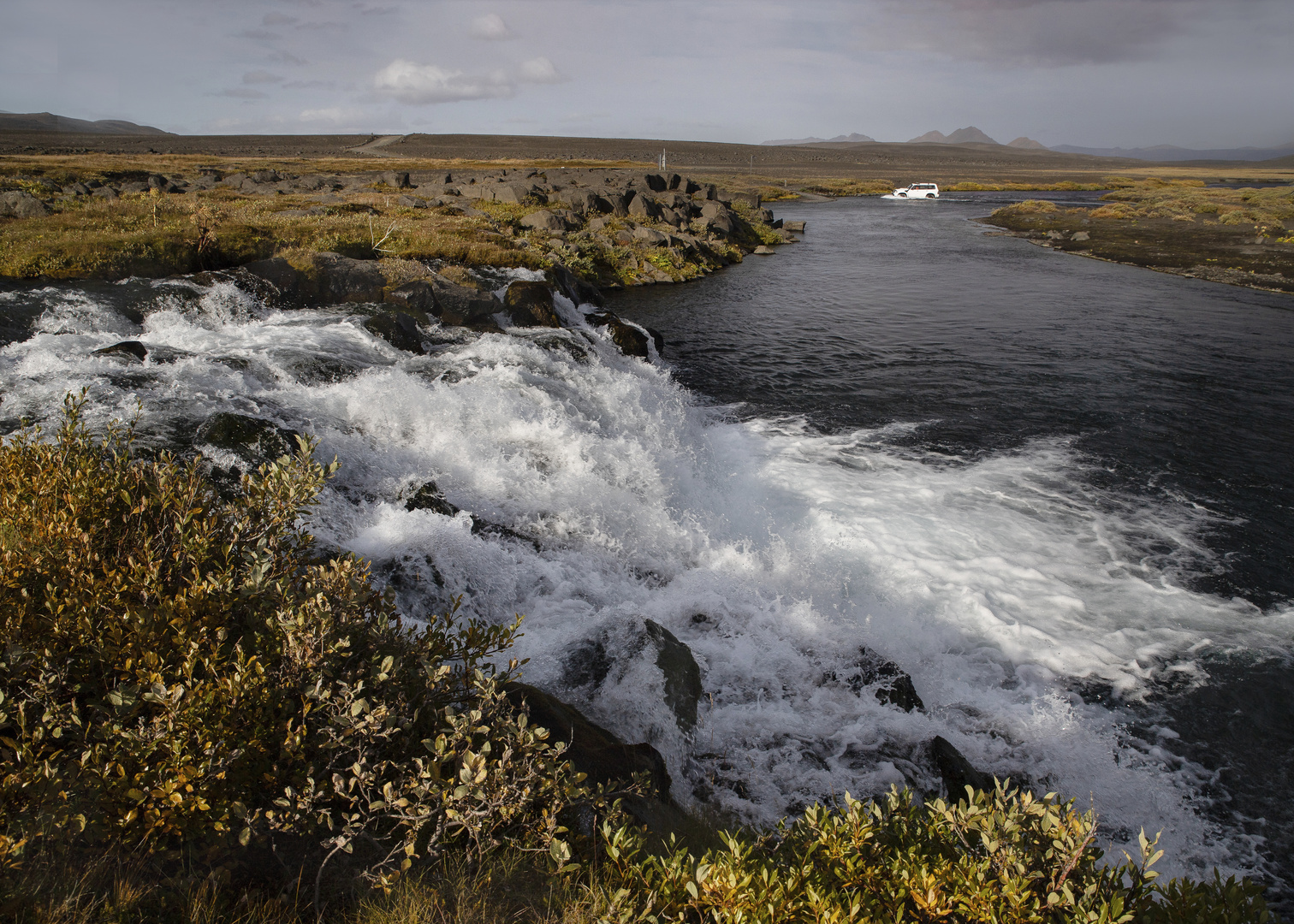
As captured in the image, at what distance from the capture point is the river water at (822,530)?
687 cm

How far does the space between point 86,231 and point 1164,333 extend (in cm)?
3301

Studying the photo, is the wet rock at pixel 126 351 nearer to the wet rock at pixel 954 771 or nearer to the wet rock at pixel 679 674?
the wet rock at pixel 679 674

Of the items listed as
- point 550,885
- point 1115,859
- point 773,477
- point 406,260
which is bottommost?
point 1115,859

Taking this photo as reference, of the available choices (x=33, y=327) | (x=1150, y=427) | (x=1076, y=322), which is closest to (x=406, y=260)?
(x=33, y=327)

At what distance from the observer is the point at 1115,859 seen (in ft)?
18.9

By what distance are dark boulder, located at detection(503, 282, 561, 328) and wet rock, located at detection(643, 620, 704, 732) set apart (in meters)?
13.2

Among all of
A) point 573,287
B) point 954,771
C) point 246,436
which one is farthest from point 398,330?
point 954,771

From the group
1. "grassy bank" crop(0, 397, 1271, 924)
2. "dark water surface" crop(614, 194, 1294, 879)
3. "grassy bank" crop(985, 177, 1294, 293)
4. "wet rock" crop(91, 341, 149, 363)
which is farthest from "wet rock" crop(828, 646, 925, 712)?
"grassy bank" crop(985, 177, 1294, 293)

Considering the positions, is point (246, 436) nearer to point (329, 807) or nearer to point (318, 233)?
point (329, 807)

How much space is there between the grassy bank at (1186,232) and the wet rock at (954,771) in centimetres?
3504

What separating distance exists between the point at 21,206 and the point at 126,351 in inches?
622

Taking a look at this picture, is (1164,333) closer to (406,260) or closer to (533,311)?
(533,311)

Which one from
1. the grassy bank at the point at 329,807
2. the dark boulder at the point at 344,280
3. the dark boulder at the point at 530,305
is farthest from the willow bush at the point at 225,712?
the dark boulder at the point at 530,305

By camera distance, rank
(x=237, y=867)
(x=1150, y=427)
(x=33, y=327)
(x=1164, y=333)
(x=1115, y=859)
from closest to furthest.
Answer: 1. (x=237, y=867)
2. (x=1115, y=859)
3. (x=33, y=327)
4. (x=1150, y=427)
5. (x=1164, y=333)
